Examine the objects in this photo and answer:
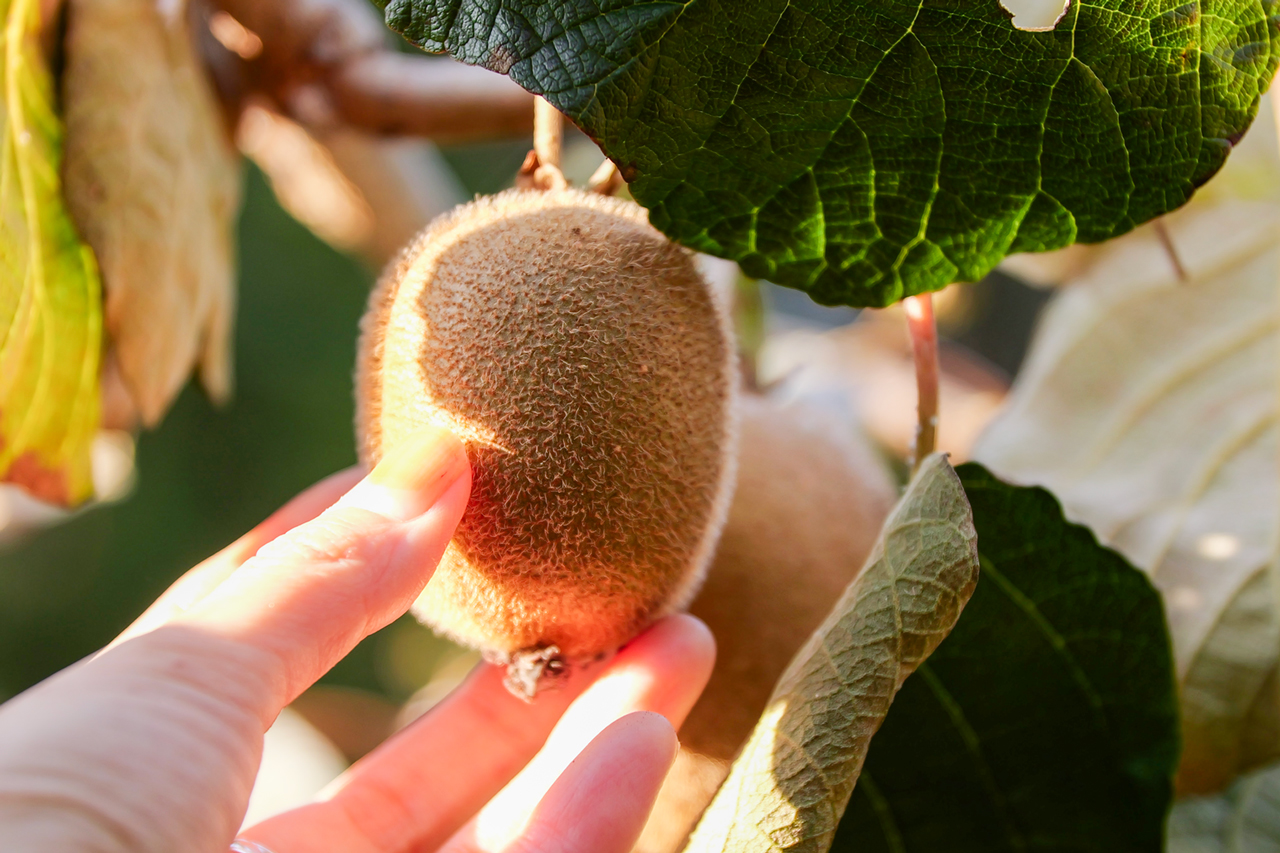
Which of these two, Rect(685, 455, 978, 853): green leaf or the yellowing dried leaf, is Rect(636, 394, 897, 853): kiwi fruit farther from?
the yellowing dried leaf

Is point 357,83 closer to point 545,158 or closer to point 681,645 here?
point 545,158

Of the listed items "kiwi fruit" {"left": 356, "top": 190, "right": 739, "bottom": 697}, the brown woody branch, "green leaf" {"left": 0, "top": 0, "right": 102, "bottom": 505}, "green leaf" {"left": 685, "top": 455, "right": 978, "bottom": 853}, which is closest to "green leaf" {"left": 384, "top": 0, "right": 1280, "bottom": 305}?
"kiwi fruit" {"left": 356, "top": 190, "right": 739, "bottom": 697}

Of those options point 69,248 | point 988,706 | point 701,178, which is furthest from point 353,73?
point 988,706

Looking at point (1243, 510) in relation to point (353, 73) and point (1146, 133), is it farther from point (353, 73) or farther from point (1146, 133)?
point (353, 73)

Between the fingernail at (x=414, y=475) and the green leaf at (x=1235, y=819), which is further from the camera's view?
the green leaf at (x=1235, y=819)

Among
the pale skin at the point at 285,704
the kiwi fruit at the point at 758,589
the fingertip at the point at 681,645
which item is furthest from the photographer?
the kiwi fruit at the point at 758,589

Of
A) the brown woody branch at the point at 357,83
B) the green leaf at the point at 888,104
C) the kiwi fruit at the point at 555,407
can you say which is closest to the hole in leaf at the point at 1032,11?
the green leaf at the point at 888,104

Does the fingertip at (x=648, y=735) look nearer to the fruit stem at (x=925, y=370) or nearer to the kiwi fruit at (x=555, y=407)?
the kiwi fruit at (x=555, y=407)
